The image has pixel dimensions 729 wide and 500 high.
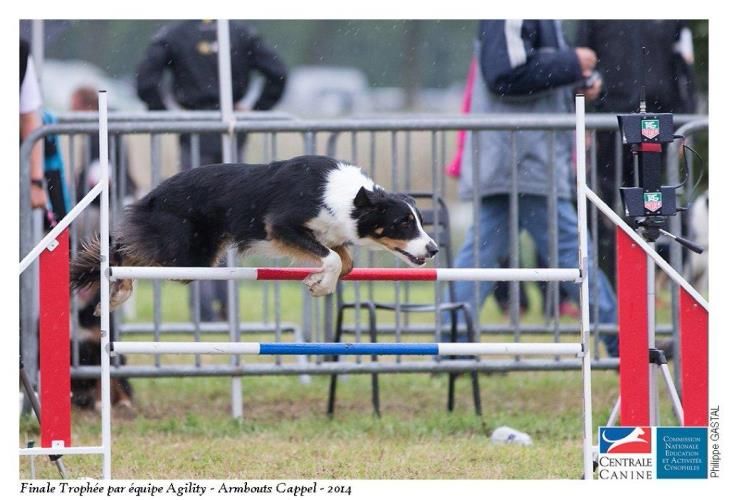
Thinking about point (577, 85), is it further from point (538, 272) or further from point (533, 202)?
point (538, 272)

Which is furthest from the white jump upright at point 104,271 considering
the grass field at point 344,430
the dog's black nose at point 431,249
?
the dog's black nose at point 431,249

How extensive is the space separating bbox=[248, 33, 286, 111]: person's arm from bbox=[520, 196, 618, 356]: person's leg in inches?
110

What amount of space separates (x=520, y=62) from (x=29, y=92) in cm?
254

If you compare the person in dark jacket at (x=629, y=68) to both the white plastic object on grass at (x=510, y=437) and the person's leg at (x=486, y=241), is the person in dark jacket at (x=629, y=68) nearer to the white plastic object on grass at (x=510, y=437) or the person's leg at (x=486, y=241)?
the person's leg at (x=486, y=241)

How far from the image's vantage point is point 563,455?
522 centimetres

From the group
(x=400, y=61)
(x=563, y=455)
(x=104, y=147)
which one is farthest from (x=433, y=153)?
(x=400, y=61)

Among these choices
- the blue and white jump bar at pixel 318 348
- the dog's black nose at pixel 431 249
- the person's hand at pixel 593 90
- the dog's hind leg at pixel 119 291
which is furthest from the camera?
the person's hand at pixel 593 90

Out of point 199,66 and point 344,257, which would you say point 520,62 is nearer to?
point 344,257

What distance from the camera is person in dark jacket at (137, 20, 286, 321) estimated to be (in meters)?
8.41

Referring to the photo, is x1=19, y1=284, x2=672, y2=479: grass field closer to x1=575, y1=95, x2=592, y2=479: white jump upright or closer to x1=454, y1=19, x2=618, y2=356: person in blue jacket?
x1=575, y1=95, x2=592, y2=479: white jump upright

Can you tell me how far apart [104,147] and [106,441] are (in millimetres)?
1074

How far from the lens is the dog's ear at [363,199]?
4.44 metres

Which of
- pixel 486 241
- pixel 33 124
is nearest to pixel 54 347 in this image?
pixel 33 124

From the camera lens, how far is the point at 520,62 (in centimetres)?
637
